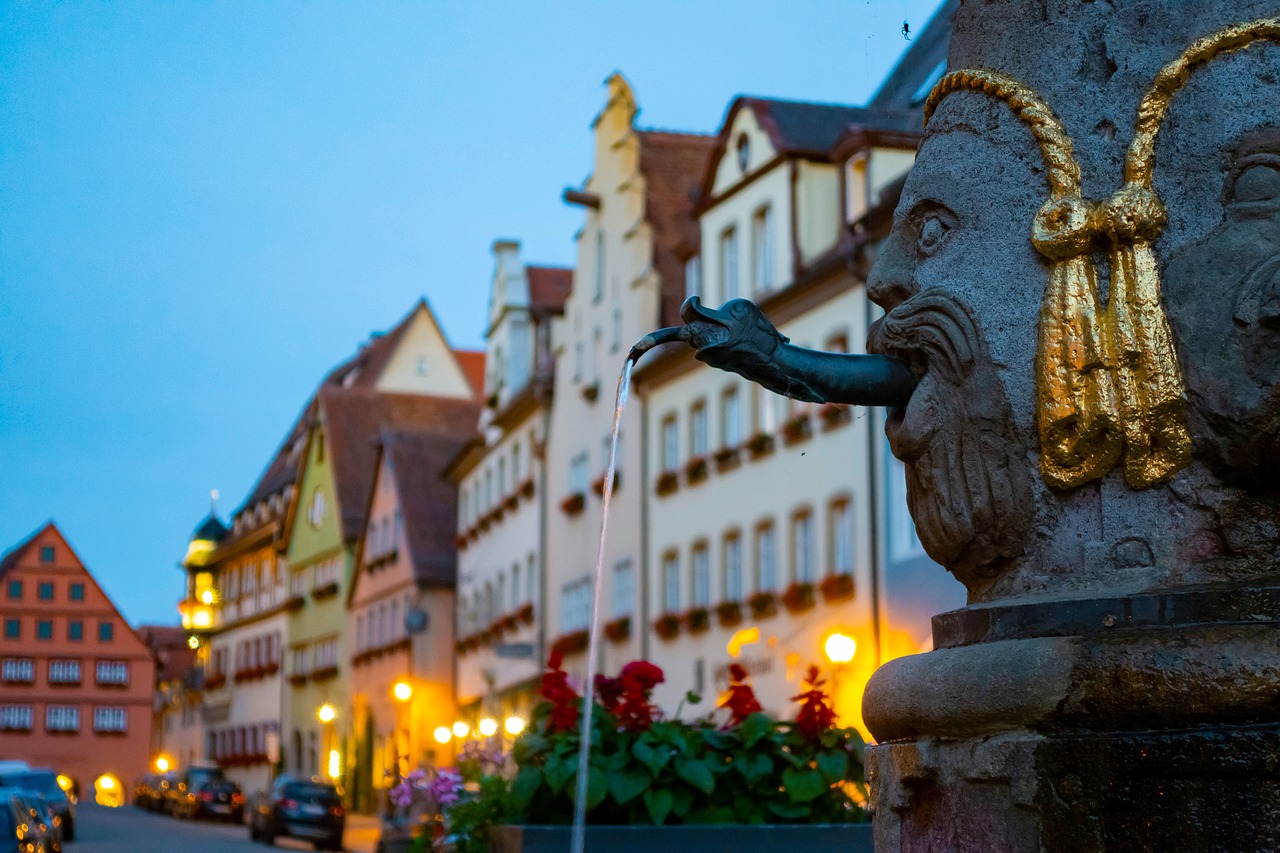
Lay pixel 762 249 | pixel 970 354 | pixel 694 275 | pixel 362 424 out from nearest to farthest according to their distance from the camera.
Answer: pixel 970 354, pixel 762 249, pixel 694 275, pixel 362 424

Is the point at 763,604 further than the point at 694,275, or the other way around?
the point at 694,275

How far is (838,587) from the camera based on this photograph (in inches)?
1053

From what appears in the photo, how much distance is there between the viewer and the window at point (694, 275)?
33.6 metres

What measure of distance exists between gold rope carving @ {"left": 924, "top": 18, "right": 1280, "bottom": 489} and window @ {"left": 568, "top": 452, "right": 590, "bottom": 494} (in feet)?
115

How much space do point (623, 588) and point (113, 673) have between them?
2199 inches

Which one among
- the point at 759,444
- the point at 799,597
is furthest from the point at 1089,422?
the point at 759,444

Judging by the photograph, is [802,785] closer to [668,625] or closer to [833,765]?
[833,765]

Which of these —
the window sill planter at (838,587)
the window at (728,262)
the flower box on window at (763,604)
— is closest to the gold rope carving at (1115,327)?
the window sill planter at (838,587)

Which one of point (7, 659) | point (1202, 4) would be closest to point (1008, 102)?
point (1202, 4)

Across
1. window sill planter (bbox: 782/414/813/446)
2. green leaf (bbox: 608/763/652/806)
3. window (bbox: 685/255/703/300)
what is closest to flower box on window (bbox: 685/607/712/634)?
window sill planter (bbox: 782/414/813/446)

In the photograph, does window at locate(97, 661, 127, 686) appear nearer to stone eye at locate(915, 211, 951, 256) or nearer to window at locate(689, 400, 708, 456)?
window at locate(689, 400, 708, 456)

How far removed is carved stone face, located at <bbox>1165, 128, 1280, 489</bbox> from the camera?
13.7 ft

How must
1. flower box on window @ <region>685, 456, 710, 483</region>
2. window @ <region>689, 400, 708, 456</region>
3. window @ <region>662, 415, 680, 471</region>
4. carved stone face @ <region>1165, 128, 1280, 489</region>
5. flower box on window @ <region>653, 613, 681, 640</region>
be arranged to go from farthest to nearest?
window @ <region>662, 415, 680, 471</region> → window @ <region>689, 400, 708, 456</region> → flower box on window @ <region>653, 613, 681, 640</region> → flower box on window @ <region>685, 456, 710, 483</region> → carved stone face @ <region>1165, 128, 1280, 489</region>

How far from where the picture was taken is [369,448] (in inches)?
2562
